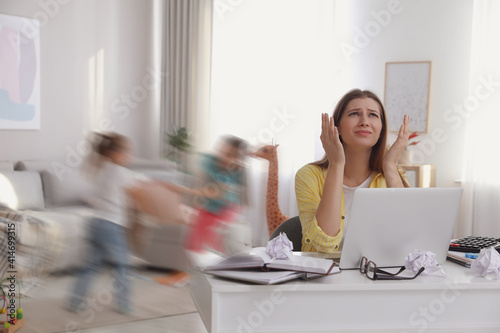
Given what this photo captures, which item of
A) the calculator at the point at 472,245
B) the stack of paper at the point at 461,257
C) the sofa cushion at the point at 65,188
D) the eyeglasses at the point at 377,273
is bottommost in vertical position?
the stack of paper at the point at 461,257

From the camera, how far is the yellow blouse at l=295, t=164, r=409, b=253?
3.74 ft

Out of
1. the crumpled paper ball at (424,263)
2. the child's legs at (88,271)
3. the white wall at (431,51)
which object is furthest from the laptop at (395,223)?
the white wall at (431,51)

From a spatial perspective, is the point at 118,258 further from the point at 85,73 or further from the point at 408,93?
the point at 408,93

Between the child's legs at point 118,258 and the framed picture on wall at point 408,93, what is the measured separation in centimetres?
211

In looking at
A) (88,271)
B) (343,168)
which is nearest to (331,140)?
(343,168)

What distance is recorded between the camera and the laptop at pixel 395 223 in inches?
35.9

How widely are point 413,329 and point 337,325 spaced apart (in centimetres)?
12

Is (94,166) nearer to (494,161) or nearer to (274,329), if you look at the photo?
(274,329)

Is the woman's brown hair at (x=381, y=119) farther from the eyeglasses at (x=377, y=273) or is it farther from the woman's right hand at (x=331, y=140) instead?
the eyeglasses at (x=377, y=273)

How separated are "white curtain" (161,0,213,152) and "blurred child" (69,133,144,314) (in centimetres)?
19

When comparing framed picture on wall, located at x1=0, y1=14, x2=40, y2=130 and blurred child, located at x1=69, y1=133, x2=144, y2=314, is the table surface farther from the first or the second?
framed picture on wall, located at x1=0, y1=14, x2=40, y2=130

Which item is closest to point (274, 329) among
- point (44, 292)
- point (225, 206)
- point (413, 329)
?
point (413, 329)

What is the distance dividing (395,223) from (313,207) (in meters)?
0.33

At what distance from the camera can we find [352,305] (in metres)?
0.82
